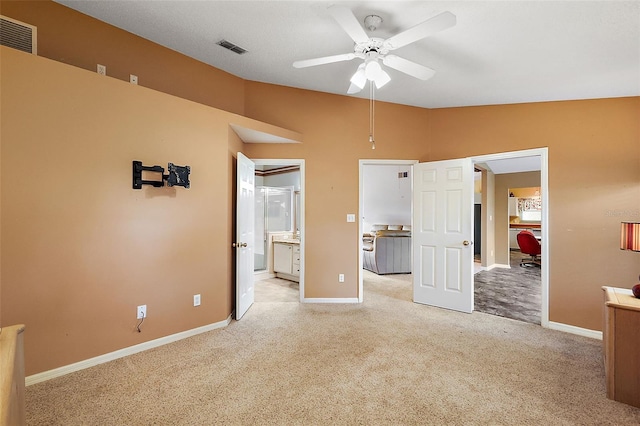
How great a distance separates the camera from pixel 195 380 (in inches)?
89.7

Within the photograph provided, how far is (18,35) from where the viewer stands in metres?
2.33

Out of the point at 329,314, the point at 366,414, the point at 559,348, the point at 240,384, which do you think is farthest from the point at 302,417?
the point at 559,348

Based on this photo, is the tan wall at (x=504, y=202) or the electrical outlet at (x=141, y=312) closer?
the electrical outlet at (x=141, y=312)

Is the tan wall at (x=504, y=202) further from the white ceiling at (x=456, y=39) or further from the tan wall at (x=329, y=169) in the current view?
the tan wall at (x=329, y=169)

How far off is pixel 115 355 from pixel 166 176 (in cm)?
163

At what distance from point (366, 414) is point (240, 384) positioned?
943 mm

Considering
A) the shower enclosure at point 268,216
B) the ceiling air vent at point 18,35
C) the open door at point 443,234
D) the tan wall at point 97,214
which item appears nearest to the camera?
the tan wall at point 97,214

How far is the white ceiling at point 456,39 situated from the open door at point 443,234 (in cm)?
106

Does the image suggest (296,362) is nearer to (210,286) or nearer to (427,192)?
(210,286)

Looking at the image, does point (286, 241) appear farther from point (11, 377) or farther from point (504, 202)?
point (504, 202)

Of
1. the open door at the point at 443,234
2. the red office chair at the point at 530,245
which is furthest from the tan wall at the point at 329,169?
the red office chair at the point at 530,245

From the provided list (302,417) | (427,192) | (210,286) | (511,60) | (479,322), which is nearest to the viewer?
(302,417)

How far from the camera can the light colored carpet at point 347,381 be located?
6.20 ft

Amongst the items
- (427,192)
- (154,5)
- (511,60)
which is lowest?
(427,192)
